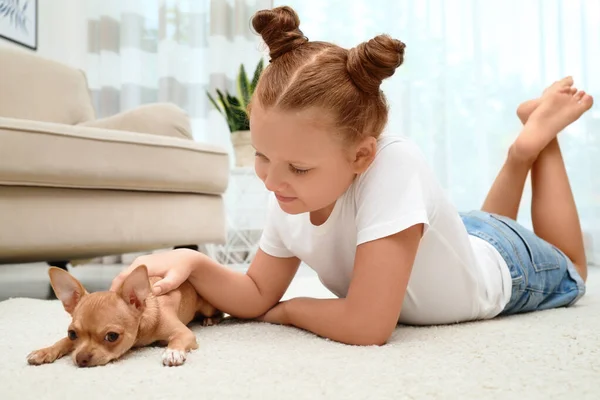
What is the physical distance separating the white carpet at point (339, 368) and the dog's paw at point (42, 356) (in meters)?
0.01

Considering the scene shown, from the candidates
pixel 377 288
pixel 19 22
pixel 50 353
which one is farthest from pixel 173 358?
pixel 19 22

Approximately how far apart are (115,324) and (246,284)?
13.7 inches

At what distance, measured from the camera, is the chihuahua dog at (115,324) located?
841mm

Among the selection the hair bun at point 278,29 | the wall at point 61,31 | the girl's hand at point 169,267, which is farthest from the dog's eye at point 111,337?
the wall at point 61,31

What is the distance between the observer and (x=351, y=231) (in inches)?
40.3

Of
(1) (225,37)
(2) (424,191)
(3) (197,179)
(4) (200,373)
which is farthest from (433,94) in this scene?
(4) (200,373)

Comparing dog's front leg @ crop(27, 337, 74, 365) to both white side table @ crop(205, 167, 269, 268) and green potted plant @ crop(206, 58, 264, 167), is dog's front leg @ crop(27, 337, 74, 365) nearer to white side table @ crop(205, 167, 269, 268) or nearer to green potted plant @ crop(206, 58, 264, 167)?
white side table @ crop(205, 167, 269, 268)

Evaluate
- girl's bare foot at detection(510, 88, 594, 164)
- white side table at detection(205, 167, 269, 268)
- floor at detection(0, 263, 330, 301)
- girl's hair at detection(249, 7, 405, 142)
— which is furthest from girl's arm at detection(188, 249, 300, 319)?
white side table at detection(205, 167, 269, 268)

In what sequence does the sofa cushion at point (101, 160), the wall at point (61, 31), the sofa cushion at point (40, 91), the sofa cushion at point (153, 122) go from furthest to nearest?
the wall at point (61, 31) < the sofa cushion at point (40, 91) < the sofa cushion at point (153, 122) < the sofa cushion at point (101, 160)

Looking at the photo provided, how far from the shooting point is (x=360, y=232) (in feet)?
3.07

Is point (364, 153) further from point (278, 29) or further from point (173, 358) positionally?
point (173, 358)

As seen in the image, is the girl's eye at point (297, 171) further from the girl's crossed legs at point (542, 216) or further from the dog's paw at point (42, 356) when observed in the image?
the girl's crossed legs at point (542, 216)

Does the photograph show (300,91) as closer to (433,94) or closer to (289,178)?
(289,178)

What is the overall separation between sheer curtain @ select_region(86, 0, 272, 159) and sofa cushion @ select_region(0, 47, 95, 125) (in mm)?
774
